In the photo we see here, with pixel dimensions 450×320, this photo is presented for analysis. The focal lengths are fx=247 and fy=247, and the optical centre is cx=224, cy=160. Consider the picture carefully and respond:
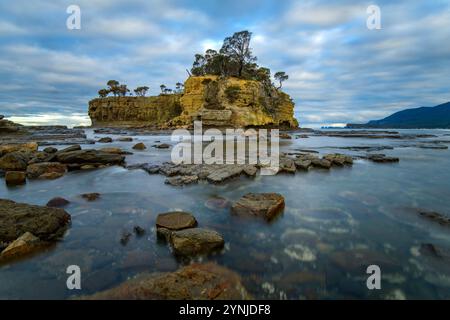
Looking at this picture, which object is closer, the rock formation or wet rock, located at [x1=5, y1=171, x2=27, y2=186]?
wet rock, located at [x1=5, y1=171, x2=27, y2=186]

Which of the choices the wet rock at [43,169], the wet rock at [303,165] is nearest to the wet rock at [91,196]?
the wet rock at [43,169]

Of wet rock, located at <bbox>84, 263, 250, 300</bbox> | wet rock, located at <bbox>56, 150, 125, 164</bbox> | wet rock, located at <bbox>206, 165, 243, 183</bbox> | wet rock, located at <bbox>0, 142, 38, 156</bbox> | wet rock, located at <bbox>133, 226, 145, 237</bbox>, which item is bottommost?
wet rock, located at <bbox>84, 263, 250, 300</bbox>

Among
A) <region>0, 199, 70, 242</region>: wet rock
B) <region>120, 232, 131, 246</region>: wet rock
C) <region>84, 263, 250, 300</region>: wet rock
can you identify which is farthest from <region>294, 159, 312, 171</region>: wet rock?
<region>0, 199, 70, 242</region>: wet rock

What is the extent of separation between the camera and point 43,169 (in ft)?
36.8

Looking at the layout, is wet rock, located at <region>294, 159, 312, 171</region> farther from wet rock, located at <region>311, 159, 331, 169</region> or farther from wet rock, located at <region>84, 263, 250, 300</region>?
wet rock, located at <region>84, 263, 250, 300</region>

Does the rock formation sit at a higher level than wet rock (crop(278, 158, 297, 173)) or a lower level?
higher

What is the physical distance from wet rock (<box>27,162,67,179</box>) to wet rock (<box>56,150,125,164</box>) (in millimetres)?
842

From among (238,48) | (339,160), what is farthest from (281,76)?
(339,160)

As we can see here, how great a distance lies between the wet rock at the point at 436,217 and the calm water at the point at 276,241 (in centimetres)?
25

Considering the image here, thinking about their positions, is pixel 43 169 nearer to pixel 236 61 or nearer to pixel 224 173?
pixel 224 173

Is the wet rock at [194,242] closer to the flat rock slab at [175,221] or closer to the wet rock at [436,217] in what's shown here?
the flat rock slab at [175,221]

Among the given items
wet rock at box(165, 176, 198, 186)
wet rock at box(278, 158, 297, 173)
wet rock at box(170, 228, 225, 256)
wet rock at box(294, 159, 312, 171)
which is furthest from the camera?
wet rock at box(294, 159, 312, 171)

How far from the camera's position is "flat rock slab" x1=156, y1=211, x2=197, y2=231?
542 centimetres
